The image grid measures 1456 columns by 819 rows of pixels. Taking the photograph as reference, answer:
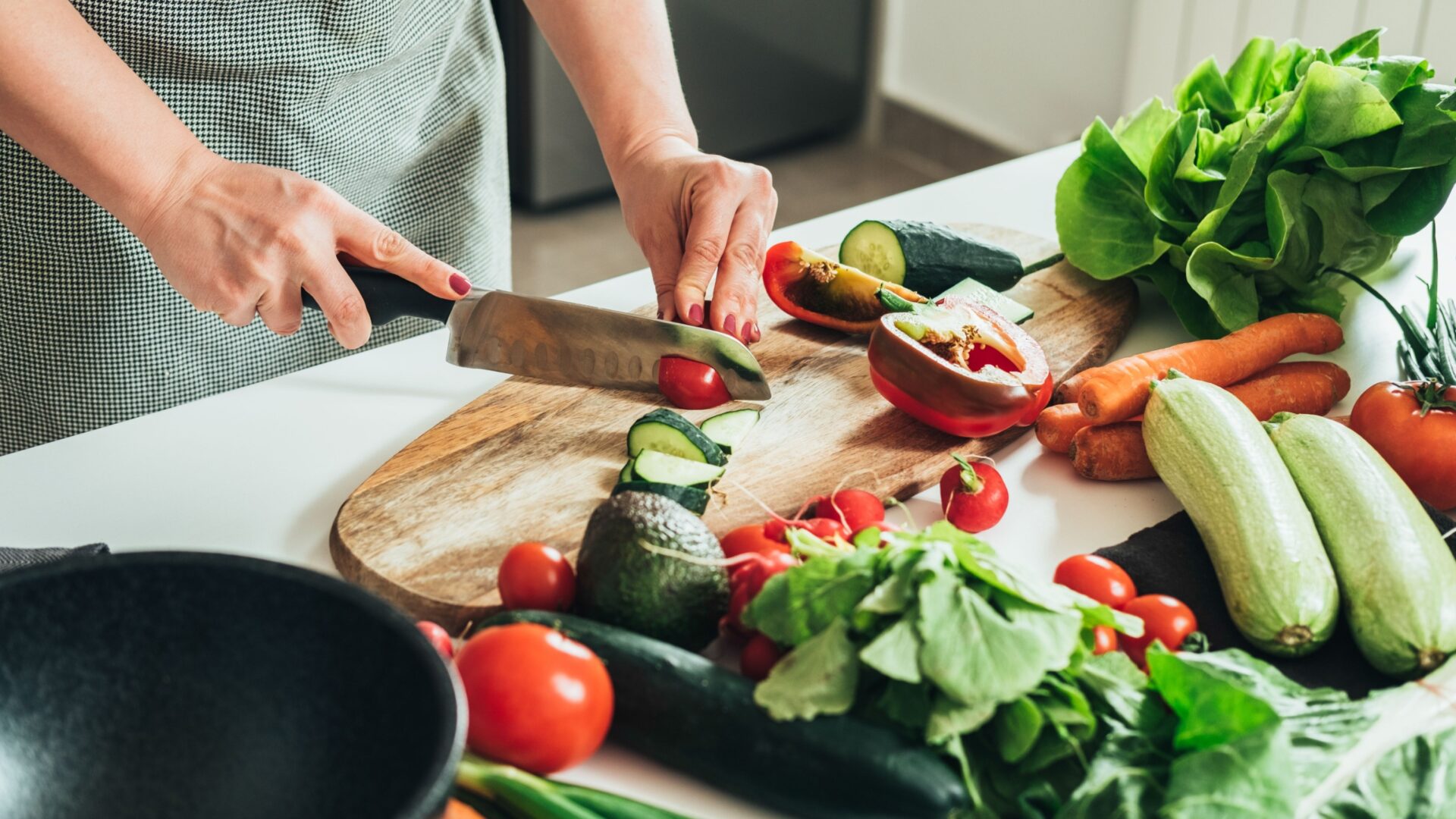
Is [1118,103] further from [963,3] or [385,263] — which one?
[385,263]

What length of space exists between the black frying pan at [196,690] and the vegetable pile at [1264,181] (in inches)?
46.9

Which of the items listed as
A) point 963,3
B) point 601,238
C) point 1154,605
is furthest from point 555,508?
point 963,3

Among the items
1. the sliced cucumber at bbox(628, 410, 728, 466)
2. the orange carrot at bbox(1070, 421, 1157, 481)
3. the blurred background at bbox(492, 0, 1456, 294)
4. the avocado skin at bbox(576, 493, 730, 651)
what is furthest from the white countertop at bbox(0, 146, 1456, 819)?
the blurred background at bbox(492, 0, 1456, 294)

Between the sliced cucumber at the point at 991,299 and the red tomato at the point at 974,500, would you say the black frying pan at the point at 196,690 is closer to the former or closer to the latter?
the red tomato at the point at 974,500

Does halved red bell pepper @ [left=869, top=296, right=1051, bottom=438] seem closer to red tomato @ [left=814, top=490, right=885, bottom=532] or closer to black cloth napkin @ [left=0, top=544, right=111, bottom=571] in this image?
red tomato @ [left=814, top=490, right=885, bottom=532]

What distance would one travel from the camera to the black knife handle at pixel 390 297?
140cm

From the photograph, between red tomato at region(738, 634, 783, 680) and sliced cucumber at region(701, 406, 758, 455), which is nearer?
red tomato at region(738, 634, 783, 680)

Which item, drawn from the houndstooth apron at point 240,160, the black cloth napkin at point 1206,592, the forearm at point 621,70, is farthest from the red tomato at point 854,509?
the houndstooth apron at point 240,160

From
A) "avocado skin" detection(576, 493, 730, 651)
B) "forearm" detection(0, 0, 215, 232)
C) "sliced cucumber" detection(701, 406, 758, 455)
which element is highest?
"forearm" detection(0, 0, 215, 232)

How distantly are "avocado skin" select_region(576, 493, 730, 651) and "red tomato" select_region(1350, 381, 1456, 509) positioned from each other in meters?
0.76

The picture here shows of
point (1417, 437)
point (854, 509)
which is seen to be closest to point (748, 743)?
point (854, 509)

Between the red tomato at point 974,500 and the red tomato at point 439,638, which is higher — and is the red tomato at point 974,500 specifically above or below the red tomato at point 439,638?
below

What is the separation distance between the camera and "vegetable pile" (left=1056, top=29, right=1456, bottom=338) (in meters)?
1.54

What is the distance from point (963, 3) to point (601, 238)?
5.43ft
